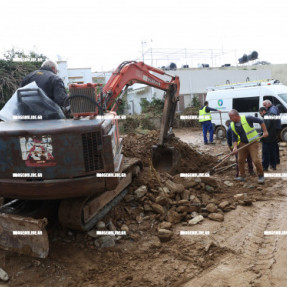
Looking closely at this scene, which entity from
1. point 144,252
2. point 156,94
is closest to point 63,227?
point 144,252

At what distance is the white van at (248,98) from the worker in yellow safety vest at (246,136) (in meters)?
5.20

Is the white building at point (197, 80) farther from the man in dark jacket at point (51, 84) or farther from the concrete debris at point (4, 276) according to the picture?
the concrete debris at point (4, 276)

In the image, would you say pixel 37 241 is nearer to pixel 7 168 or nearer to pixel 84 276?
pixel 84 276

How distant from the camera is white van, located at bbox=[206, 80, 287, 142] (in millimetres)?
11531

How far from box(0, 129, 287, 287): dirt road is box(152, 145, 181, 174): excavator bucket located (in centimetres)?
215

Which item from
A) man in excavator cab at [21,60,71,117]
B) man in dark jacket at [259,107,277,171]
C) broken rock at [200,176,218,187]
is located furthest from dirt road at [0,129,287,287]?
man in dark jacket at [259,107,277,171]

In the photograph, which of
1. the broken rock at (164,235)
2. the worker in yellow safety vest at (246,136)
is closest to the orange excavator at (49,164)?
the broken rock at (164,235)

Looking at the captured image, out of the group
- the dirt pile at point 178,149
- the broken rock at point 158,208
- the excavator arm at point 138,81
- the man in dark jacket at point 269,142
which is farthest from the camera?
the man in dark jacket at point 269,142

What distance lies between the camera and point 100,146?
135 inches

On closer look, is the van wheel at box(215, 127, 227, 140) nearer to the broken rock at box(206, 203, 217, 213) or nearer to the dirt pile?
the dirt pile

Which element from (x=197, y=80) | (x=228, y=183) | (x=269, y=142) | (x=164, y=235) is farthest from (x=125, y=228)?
Result: (x=197, y=80)

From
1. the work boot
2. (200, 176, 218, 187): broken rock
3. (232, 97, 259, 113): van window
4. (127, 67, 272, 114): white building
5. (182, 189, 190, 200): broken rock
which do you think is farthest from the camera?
(127, 67, 272, 114): white building

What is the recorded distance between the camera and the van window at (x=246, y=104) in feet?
40.2

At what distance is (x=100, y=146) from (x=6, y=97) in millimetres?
11699
